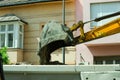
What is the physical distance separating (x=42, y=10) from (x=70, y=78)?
19128 millimetres

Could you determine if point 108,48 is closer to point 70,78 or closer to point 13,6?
point 13,6

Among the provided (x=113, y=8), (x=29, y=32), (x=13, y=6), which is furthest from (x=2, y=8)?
(x=113, y=8)

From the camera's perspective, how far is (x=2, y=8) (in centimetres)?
2344

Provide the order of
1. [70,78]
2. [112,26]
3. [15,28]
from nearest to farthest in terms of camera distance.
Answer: [70,78] < [112,26] < [15,28]

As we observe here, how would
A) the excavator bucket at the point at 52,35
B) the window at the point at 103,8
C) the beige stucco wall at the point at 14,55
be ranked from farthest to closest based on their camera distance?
the beige stucco wall at the point at 14,55 < the window at the point at 103,8 < the excavator bucket at the point at 52,35

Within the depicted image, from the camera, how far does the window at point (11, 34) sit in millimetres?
21984

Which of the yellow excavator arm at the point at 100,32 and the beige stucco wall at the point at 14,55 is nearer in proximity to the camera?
the yellow excavator arm at the point at 100,32

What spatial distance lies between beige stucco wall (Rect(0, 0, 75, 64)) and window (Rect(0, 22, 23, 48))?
1.88 feet

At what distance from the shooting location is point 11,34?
22.5 m

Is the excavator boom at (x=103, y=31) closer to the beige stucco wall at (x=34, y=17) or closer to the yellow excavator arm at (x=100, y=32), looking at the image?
the yellow excavator arm at (x=100, y=32)

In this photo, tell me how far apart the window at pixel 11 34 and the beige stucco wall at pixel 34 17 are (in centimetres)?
57

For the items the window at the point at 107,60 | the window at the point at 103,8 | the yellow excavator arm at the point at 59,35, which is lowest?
the window at the point at 107,60

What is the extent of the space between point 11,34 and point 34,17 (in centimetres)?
193

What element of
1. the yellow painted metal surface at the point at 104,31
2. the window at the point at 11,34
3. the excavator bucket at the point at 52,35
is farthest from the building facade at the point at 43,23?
the excavator bucket at the point at 52,35
